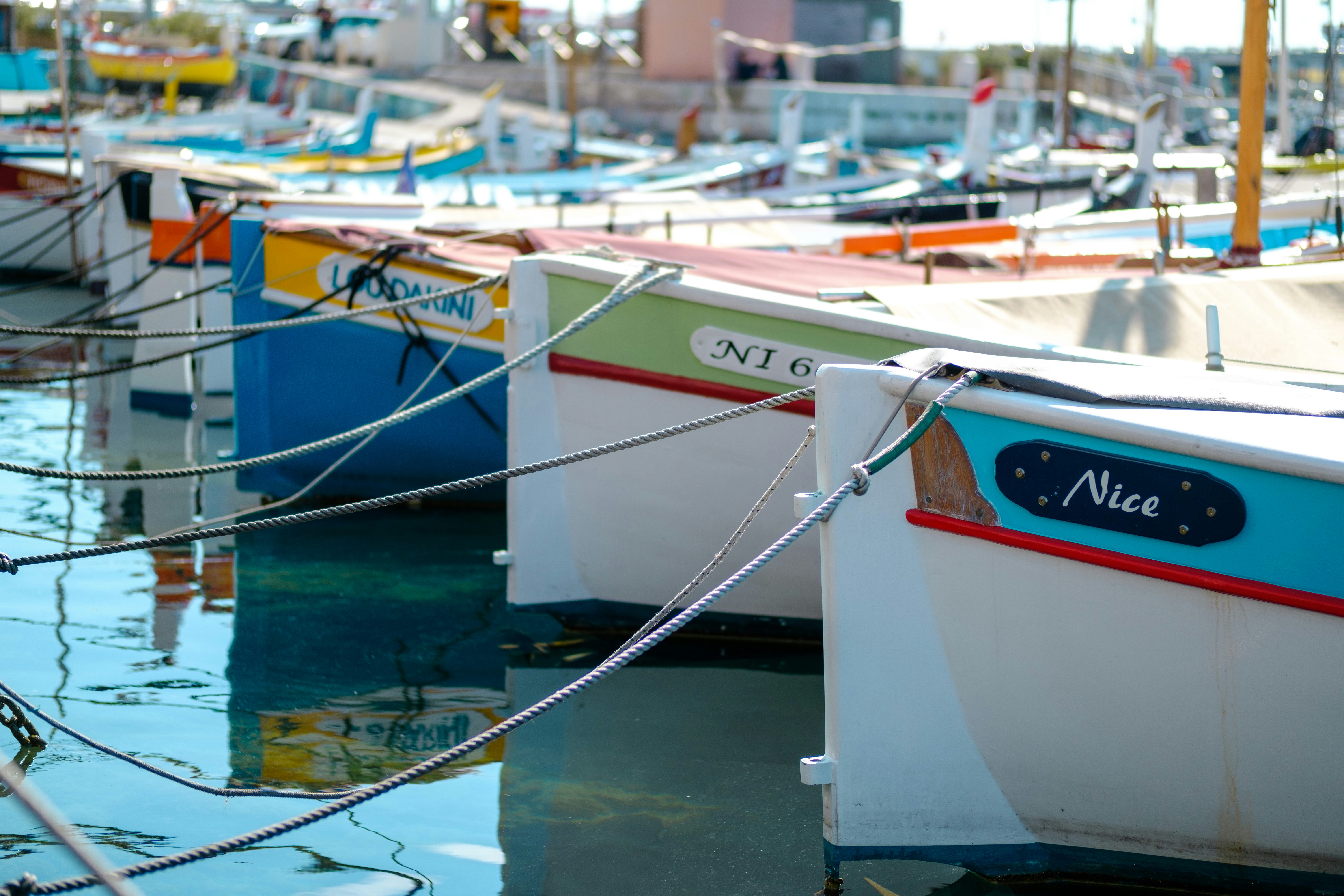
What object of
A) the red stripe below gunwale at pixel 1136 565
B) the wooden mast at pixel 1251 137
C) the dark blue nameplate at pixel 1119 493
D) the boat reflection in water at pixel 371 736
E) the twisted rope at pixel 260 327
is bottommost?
the boat reflection in water at pixel 371 736

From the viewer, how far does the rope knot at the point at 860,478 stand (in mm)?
2939

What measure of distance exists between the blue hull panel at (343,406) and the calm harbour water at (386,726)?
0.39 meters

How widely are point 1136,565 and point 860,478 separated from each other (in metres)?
0.66

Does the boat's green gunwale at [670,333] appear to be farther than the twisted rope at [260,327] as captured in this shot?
No

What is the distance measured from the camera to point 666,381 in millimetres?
4652

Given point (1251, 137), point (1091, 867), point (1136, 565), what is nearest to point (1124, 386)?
point (1136, 565)

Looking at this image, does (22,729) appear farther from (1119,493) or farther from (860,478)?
(1119,493)

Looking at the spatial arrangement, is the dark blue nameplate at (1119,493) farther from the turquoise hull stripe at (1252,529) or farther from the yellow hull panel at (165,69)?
the yellow hull panel at (165,69)

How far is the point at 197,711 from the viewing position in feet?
14.2

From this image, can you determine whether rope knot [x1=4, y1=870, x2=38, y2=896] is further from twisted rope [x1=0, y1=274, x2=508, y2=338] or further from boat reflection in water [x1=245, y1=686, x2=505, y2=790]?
twisted rope [x1=0, y1=274, x2=508, y2=338]

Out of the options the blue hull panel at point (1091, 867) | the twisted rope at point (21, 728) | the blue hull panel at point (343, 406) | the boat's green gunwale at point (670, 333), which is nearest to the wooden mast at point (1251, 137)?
the boat's green gunwale at point (670, 333)

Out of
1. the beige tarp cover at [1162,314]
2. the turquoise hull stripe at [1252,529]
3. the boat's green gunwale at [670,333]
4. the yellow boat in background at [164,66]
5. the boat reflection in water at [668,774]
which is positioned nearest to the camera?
the turquoise hull stripe at [1252,529]

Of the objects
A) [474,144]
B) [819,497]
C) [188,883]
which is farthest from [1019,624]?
[474,144]

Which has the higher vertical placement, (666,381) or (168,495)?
(666,381)
